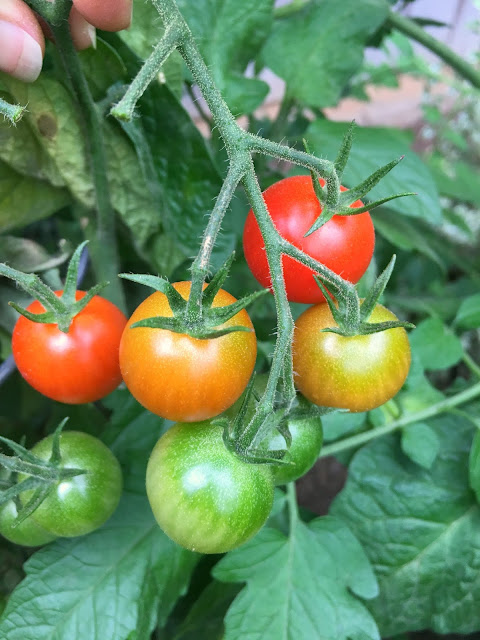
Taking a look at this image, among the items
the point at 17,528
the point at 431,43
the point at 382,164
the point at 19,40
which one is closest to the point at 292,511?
the point at 17,528

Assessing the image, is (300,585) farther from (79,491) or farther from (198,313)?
(198,313)

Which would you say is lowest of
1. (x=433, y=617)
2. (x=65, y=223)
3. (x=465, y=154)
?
(x=433, y=617)

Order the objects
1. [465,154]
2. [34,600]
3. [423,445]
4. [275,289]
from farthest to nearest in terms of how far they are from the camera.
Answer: [465,154] < [423,445] < [34,600] < [275,289]

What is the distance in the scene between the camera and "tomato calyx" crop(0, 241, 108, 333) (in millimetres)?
444

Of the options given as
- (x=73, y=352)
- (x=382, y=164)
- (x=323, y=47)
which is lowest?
(x=73, y=352)

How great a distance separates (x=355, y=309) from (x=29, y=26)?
15.6 inches

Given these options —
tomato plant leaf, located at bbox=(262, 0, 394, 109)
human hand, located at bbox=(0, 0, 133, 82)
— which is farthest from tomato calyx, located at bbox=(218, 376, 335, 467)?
tomato plant leaf, located at bbox=(262, 0, 394, 109)

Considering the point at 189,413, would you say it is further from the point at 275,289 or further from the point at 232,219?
the point at 232,219

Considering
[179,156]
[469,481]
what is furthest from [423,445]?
[179,156]

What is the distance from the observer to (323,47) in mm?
750

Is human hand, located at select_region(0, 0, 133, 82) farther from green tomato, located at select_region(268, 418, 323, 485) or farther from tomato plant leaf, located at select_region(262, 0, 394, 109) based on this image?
green tomato, located at select_region(268, 418, 323, 485)

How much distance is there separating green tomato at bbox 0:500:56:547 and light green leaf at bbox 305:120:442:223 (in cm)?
52

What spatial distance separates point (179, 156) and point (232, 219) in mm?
155

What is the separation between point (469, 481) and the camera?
687 millimetres
